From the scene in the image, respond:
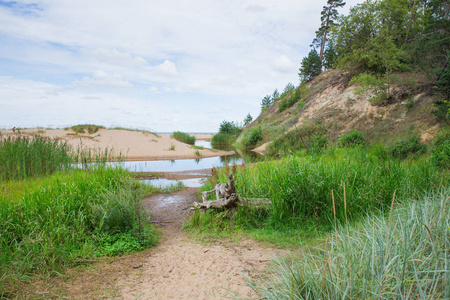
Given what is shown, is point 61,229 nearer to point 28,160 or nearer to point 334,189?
point 334,189

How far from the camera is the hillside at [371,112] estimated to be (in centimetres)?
1614

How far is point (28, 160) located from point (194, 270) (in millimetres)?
7474

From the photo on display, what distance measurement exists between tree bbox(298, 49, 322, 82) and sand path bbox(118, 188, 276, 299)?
1355 inches

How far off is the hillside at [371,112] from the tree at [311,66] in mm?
9661

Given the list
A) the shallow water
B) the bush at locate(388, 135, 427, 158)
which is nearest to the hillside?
the bush at locate(388, 135, 427, 158)

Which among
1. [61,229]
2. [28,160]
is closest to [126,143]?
[28,160]

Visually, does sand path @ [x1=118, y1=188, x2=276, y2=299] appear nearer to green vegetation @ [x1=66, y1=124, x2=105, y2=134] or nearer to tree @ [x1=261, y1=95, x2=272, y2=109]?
green vegetation @ [x1=66, y1=124, x2=105, y2=134]

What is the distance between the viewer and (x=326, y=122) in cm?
2177

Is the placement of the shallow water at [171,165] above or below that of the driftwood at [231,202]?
above

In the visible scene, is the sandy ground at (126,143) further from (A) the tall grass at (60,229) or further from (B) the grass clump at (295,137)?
(A) the tall grass at (60,229)

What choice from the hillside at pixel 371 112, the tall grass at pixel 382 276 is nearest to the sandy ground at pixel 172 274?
the tall grass at pixel 382 276

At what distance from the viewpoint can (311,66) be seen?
36.6 m

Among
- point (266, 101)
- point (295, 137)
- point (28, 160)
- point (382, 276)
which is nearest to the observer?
point (382, 276)

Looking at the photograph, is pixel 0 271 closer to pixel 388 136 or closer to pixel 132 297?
pixel 132 297
